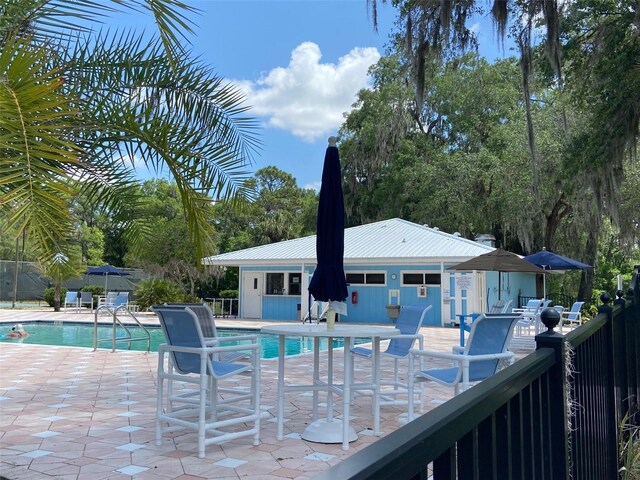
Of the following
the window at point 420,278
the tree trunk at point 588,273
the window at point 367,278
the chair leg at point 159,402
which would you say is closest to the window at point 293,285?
the window at point 367,278

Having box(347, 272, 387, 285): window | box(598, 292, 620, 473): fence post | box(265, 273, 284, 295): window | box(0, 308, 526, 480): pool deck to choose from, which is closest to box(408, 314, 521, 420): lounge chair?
box(0, 308, 526, 480): pool deck

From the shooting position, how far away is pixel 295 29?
1691 centimetres

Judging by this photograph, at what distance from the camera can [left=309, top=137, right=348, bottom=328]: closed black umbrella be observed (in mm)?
4738

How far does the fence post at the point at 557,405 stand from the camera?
6.30 ft

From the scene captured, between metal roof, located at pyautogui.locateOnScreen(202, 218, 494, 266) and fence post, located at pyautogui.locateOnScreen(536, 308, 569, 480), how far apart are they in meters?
14.7

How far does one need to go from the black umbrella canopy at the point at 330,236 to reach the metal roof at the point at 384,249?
39.9 feet

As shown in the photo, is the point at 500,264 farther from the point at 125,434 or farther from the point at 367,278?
the point at 125,434

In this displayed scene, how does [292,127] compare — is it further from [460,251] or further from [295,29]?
[460,251]

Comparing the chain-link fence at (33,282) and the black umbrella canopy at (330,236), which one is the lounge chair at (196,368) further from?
the chain-link fence at (33,282)

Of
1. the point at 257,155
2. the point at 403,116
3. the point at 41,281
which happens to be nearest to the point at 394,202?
the point at 403,116

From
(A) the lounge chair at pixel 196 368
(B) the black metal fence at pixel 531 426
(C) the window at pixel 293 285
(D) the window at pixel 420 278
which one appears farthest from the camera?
(C) the window at pixel 293 285

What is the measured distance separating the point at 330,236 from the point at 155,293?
17.9 meters

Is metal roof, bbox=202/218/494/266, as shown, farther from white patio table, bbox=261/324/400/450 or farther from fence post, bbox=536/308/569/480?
fence post, bbox=536/308/569/480

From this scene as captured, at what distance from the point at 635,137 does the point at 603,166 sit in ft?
2.90
